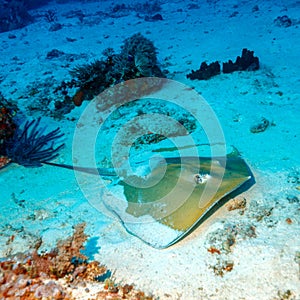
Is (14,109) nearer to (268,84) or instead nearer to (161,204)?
(161,204)

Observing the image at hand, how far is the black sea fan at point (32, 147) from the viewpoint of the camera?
5.06 meters

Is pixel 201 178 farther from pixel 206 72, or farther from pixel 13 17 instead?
pixel 13 17

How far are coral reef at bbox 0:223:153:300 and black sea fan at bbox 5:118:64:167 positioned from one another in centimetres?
286

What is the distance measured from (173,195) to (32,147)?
345 cm

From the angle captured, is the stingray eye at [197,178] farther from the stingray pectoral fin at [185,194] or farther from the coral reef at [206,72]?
the coral reef at [206,72]

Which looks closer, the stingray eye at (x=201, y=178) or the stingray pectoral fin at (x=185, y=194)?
the stingray pectoral fin at (x=185, y=194)

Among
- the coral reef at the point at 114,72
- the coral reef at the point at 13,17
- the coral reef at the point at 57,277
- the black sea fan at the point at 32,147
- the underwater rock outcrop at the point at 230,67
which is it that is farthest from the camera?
the coral reef at the point at 13,17

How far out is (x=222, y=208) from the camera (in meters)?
3.28

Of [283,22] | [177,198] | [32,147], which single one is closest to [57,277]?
[177,198]

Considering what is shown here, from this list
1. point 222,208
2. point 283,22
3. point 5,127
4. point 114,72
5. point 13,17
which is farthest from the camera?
point 13,17

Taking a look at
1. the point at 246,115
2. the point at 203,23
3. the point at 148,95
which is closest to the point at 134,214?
the point at 246,115

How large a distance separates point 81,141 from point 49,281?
12.0 ft

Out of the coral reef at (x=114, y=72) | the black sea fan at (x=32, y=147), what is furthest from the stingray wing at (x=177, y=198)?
the coral reef at (x=114, y=72)

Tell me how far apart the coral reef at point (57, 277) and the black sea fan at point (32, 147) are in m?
2.86
